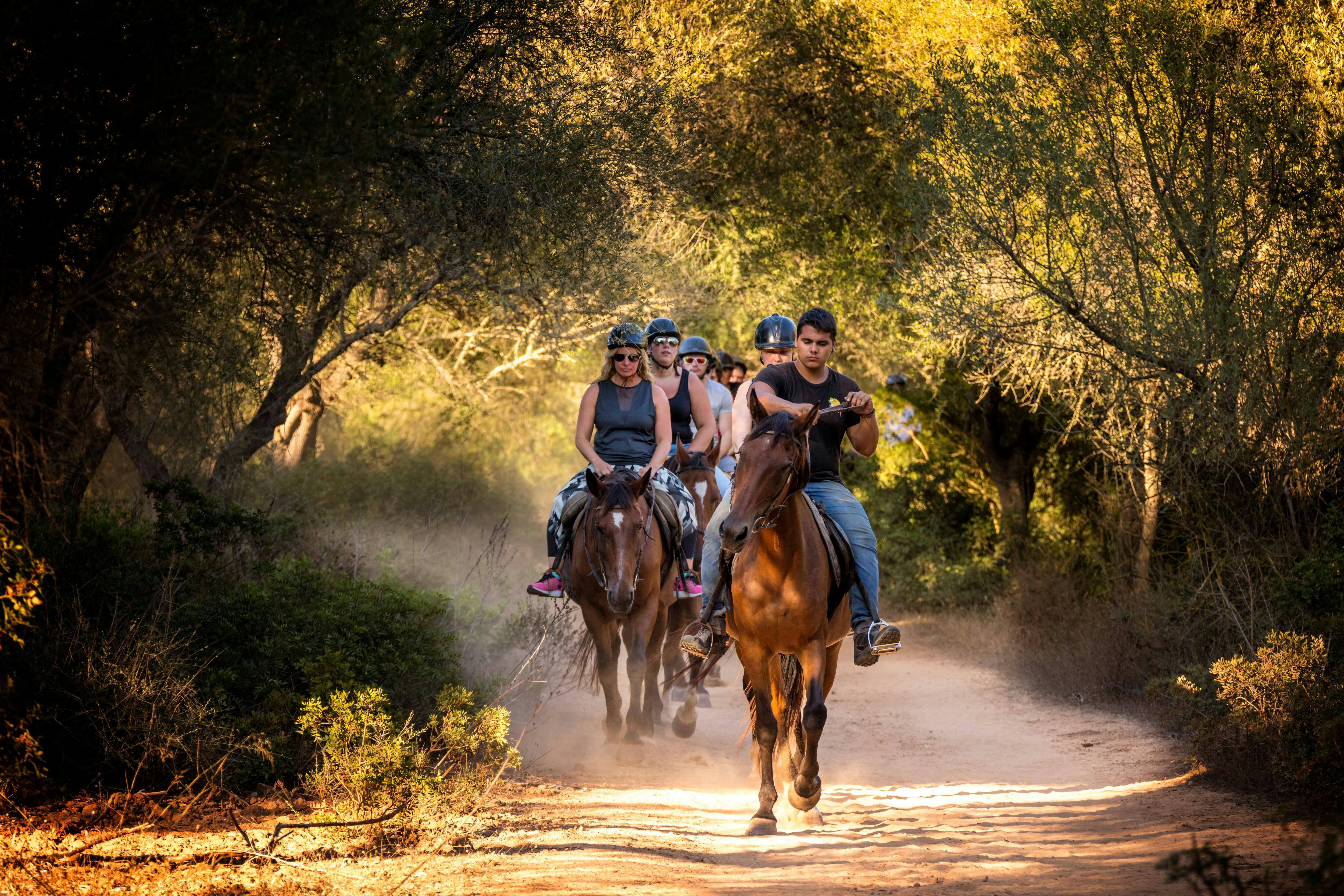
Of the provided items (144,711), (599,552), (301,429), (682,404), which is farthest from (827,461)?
(301,429)

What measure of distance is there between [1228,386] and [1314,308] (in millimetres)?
943

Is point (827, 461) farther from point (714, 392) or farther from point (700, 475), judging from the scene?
point (714, 392)

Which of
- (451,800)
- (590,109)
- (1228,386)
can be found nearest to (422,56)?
(590,109)

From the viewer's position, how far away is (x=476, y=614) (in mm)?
11852

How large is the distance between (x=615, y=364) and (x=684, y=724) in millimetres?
3253

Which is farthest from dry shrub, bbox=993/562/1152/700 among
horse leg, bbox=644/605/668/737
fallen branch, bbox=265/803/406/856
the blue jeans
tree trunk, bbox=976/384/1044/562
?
fallen branch, bbox=265/803/406/856

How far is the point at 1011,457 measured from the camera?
55.5 feet

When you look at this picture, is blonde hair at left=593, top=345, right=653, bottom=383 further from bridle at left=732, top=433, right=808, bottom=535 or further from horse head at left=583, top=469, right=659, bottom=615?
bridle at left=732, top=433, right=808, bottom=535

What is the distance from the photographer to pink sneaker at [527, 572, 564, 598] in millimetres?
9289

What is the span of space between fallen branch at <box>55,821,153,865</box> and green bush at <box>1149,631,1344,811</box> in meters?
6.45

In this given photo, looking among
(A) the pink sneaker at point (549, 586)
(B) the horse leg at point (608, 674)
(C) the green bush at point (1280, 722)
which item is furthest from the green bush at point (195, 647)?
(C) the green bush at point (1280, 722)

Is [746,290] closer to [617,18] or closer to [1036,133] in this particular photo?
[617,18]

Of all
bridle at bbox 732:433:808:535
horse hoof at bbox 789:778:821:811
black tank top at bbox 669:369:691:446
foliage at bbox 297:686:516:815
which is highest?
black tank top at bbox 669:369:691:446

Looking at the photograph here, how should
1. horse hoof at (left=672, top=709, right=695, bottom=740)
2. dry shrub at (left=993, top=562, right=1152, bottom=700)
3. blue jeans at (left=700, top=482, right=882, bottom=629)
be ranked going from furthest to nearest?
1. dry shrub at (left=993, top=562, right=1152, bottom=700)
2. horse hoof at (left=672, top=709, right=695, bottom=740)
3. blue jeans at (left=700, top=482, right=882, bottom=629)
